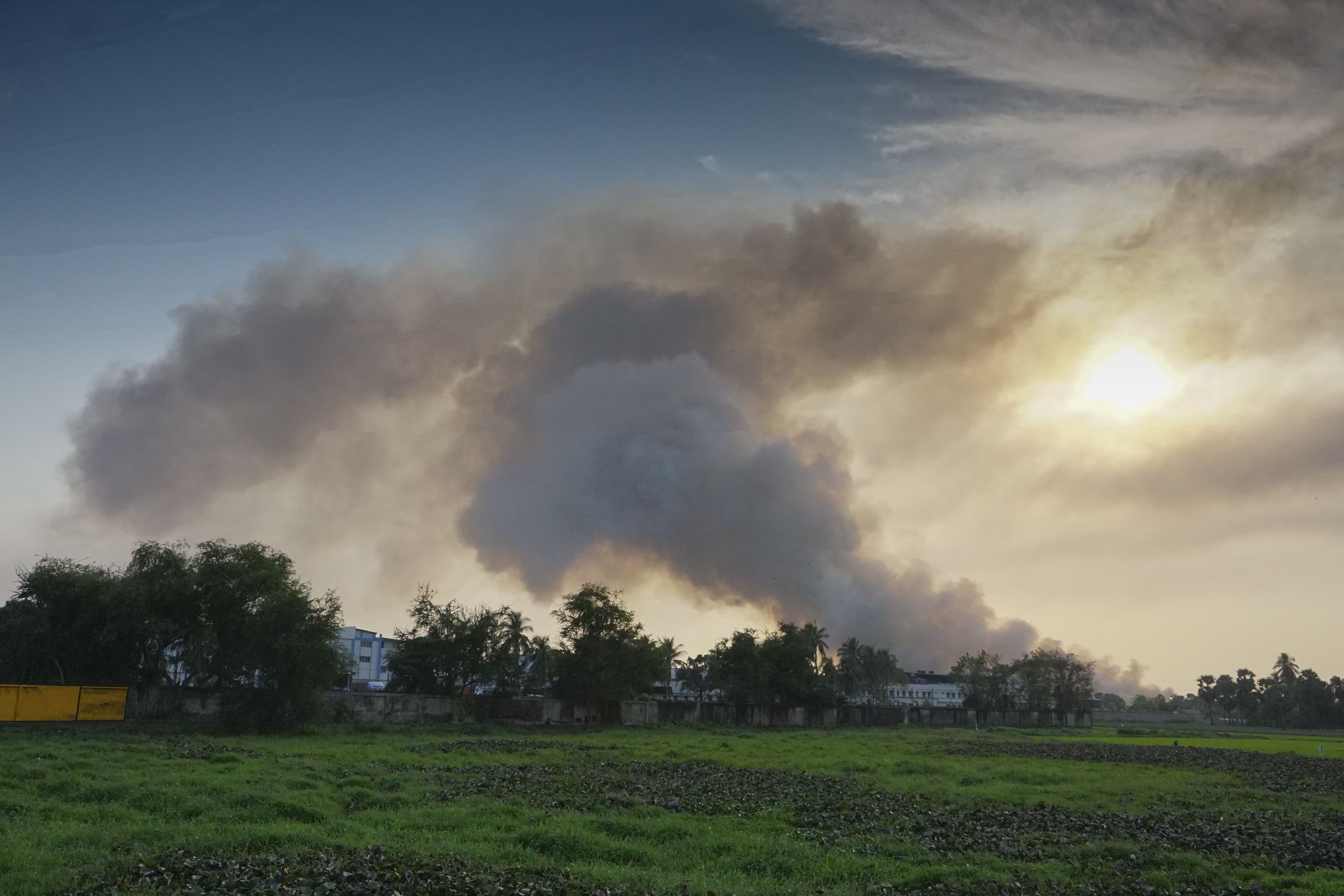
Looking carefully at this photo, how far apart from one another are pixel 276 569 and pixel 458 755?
2622 cm

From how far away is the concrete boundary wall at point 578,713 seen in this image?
5466 centimetres

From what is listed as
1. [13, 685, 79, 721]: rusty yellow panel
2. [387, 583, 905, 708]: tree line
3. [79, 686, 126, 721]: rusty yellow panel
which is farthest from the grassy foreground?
[387, 583, 905, 708]: tree line

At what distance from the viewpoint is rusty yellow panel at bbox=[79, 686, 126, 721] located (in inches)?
1924

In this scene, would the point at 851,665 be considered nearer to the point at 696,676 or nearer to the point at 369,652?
the point at 696,676

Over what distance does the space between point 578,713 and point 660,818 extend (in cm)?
5873

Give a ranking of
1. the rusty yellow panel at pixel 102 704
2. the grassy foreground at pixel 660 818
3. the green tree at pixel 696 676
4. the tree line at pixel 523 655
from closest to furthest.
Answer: the grassy foreground at pixel 660 818 → the rusty yellow panel at pixel 102 704 → the tree line at pixel 523 655 → the green tree at pixel 696 676

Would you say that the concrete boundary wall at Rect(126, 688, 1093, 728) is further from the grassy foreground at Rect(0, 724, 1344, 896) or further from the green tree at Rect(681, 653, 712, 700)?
the green tree at Rect(681, 653, 712, 700)

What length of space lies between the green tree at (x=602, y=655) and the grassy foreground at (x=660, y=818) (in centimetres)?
3734

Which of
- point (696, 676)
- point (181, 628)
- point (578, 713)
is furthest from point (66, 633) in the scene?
point (696, 676)

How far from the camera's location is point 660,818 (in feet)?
77.4

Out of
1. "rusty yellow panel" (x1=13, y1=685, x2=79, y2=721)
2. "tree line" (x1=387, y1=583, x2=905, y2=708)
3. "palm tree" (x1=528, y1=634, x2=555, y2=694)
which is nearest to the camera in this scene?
"rusty yellow panel" (x1=13, y1=685, x2=79, y2=721)

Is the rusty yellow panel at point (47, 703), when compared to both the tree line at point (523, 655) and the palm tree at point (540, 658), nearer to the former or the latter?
the tree line at point (523, 655)

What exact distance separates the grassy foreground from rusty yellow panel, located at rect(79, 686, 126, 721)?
4411mm

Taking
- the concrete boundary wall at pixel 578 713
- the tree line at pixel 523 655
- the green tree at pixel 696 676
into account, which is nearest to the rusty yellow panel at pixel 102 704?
the concrete boundary wall at pixel 578 713
